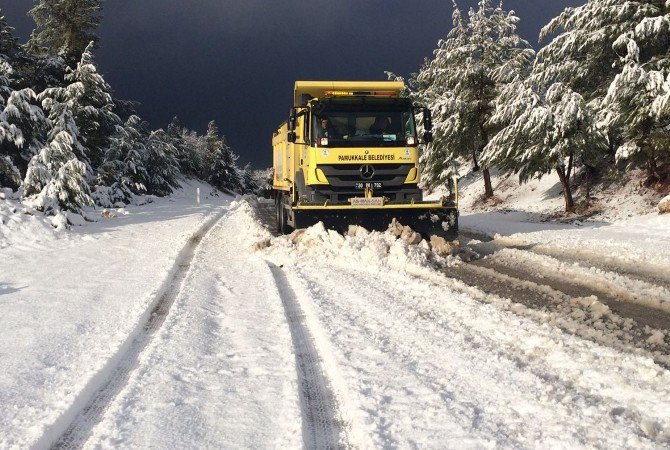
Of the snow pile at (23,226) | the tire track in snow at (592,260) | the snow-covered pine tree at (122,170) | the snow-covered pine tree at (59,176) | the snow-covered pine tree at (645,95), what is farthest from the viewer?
the snow-covered pine tree at (122,170)

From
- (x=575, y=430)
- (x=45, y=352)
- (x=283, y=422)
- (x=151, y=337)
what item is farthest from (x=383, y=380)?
(x=45, y=352)

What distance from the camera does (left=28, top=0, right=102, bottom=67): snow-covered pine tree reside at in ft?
91.7

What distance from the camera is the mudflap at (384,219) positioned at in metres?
10.4

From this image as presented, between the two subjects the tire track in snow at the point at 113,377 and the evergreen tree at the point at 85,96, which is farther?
the evergreen tree at the point at 85,96

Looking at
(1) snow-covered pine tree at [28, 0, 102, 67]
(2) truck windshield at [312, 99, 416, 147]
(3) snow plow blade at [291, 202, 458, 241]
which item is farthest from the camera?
(1) snow-covered pine tree at [28, 0, 102, 67]

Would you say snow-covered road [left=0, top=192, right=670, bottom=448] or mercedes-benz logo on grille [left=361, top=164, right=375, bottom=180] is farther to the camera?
mercedes-benz logo on grille [left=361, top=164, right=375, bottom=180]

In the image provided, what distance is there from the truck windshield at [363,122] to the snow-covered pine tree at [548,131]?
28.0ft

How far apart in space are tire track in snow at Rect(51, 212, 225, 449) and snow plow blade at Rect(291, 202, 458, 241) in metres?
4.12

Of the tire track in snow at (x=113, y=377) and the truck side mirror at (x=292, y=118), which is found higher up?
the truck side mirror at (x=292, y=118)

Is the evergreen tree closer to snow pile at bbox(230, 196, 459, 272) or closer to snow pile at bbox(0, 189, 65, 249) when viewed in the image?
snow pile at bbox(0, 189, 65, 249)

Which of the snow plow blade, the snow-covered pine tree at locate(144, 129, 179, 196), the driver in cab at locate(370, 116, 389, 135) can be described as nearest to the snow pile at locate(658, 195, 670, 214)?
the snow plow blade

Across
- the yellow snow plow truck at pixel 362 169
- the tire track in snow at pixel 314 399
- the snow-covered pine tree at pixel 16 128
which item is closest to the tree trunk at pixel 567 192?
the yellow snow plow truck at pixel 362 169

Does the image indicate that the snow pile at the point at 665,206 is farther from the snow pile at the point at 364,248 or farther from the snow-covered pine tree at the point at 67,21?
the snow-covered pine tree at the point at 67,21

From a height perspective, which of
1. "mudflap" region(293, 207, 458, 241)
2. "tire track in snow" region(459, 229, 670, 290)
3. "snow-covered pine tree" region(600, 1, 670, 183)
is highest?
"snow-covered pine tree" region(600, 1, 670, 183)
